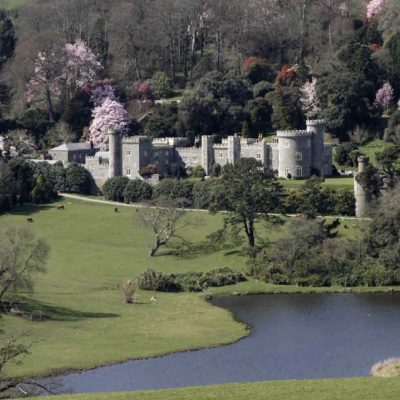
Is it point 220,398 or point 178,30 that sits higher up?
point 178,30

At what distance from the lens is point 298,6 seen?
140125mm

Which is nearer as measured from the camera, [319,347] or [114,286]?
[319,347]

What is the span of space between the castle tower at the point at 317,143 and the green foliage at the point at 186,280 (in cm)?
2541

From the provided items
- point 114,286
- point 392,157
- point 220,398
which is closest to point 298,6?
point 392,157

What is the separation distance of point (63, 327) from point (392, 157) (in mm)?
35580

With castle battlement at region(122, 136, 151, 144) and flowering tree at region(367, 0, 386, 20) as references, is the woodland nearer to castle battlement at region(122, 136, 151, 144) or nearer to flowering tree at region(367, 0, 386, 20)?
flowering tree at region(367, 0, 386, 20)

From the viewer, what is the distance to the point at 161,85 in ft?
422

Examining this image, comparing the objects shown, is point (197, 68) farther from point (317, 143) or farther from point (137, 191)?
point (137, 191)

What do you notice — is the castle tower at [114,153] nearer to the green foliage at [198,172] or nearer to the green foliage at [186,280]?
the green foliage at [198,172]

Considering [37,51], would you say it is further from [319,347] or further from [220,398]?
[220,398]

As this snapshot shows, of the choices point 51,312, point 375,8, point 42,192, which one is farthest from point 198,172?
point 375,8

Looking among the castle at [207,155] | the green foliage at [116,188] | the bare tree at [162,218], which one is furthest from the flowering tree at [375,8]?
the bare tree at [162,218]

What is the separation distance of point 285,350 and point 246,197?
24.8 meters

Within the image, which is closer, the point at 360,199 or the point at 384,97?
the point at 360,199
